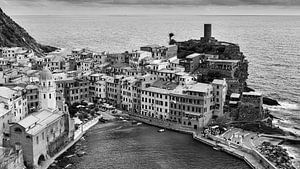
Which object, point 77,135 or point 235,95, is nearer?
point 77,135

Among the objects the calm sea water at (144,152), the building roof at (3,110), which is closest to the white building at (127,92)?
the calm sea water at (144,152)

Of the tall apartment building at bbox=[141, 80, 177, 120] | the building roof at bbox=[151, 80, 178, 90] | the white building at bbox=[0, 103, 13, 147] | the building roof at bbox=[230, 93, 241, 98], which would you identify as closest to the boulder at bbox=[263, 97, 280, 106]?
the building roof at bbox=[230, 93, 241, 98]

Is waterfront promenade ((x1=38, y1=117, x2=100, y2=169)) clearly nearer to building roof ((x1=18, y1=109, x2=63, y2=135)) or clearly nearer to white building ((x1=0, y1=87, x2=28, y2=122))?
building roof ((x1=18, y1=109, x2=63, y2=135))

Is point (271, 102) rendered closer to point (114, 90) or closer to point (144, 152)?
point (114, 90)

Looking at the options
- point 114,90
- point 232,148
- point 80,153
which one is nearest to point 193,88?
point 232,148

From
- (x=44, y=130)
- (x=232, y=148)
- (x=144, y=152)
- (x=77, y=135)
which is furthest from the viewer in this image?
(x=77, y=135)

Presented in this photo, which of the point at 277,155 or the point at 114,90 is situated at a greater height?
the point at 114,90

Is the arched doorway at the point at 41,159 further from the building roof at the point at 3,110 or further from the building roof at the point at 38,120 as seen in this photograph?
the building roof at the point at 3,110
